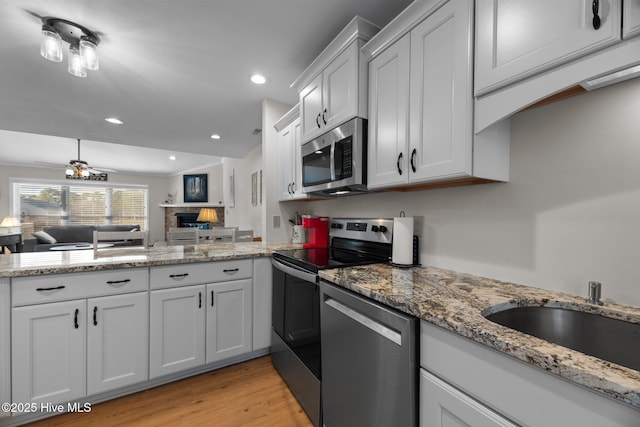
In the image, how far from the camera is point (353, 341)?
1.19 metres

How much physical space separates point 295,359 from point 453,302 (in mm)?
1205

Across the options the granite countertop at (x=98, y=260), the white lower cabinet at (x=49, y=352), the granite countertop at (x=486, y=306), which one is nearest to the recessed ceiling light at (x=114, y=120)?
the granite countertop at (x=98, y=260)

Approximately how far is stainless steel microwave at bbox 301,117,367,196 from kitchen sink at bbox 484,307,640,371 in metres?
0.99

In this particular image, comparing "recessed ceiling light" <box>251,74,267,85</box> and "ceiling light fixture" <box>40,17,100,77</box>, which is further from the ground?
"recessed ceiling light" <box>251,74,267,85</box>

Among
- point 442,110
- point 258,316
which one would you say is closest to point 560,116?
point 442,110

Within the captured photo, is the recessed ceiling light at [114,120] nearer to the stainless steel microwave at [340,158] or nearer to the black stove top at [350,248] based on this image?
the stainless steel microwave at [340,158]

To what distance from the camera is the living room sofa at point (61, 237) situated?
570 centimetres

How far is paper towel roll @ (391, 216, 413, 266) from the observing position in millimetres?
1561

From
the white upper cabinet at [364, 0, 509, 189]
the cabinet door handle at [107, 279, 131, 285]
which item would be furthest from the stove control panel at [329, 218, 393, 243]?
the cabinet door handle at [107, 279, 131, 285]

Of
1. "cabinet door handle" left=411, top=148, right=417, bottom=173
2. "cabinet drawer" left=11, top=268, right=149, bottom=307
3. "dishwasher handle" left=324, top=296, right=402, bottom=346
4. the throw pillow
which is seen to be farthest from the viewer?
the throw pillow

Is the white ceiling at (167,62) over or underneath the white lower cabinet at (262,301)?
over

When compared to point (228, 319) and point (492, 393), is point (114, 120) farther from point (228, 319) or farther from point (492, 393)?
point (492, 393)

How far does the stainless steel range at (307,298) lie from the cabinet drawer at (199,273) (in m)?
0.26

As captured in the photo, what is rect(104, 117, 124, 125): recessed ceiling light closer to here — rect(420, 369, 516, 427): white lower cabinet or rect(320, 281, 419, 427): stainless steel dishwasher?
rect(320, 281, 419, 427): stainless steel dishwasher
